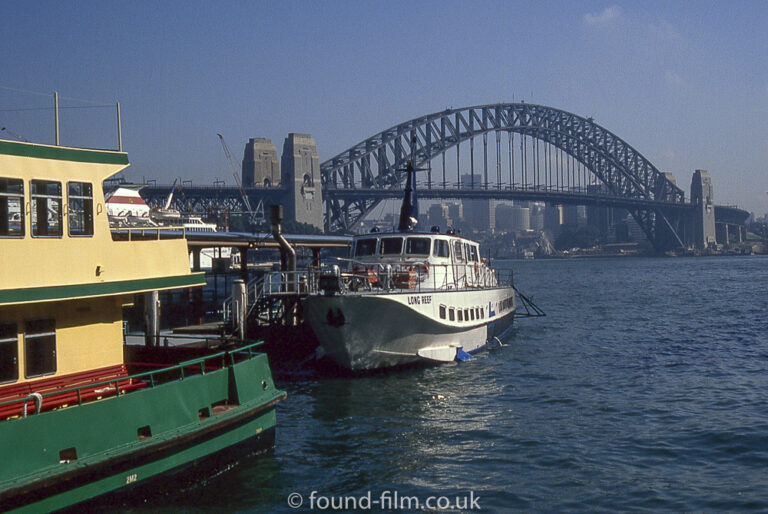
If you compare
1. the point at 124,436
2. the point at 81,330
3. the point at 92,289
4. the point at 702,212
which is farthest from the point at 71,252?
the point at 702,212

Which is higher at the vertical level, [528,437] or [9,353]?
[9,353]

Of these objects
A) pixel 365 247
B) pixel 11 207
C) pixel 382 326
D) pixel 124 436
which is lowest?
pixel 124 436

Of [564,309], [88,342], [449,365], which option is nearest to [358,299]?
[449,365]

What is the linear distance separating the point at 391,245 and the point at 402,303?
14.8 feet

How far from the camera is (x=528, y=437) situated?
16.1 m

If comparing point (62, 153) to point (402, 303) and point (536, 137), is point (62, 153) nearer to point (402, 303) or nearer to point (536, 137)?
point (402, 303)

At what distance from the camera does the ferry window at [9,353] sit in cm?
1131

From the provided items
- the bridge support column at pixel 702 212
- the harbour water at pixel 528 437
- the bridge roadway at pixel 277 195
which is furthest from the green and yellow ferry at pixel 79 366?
the bridge support column at pixel 702 212

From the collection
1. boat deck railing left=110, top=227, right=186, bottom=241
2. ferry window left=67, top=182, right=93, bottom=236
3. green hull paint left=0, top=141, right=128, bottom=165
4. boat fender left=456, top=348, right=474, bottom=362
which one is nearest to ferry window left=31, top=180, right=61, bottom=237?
ferry window left=67, top=182, right=93, bottom=236

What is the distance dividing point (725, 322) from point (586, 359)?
1546 cm

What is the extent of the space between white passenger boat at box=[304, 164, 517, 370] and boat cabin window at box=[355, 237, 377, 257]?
39 millimetres

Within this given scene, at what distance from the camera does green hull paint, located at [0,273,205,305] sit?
10977mm

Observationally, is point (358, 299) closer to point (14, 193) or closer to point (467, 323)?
point (467, 323)

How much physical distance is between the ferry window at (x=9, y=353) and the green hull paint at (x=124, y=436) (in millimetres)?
1723
